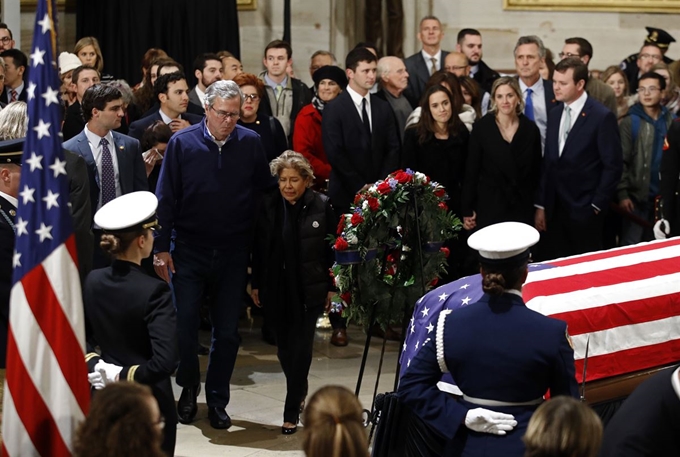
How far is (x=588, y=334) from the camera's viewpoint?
5.35 meters

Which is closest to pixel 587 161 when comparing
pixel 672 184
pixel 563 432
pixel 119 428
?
pixel 672 184

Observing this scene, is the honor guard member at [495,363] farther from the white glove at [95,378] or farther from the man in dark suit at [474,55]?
the man in dark suit at [474,55]

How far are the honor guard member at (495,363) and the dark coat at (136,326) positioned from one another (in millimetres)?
856

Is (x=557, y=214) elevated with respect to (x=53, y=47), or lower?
lower

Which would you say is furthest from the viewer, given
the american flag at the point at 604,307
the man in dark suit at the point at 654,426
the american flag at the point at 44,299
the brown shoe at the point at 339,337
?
the brown shoe at the point at 339,337

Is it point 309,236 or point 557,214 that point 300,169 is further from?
point 557,214

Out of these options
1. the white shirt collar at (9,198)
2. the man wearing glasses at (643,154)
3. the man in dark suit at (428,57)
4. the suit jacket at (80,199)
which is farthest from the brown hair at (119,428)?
the man in dark suit at (428,57)

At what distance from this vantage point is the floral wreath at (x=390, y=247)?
19.6 ft

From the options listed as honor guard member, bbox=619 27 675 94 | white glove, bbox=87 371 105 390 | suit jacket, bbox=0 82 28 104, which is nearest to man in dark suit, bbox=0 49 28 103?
suit jacket, bbox=0 82 28 104

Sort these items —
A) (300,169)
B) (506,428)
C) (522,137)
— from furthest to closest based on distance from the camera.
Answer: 1. (522,137)
2. (300,169)
3. (506,428)

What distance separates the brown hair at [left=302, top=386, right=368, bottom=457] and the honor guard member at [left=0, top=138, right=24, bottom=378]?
5.84ft

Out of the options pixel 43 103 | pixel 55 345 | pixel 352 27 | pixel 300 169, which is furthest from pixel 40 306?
pixel 352 27

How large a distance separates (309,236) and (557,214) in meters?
2.66

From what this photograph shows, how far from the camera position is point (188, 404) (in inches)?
252
